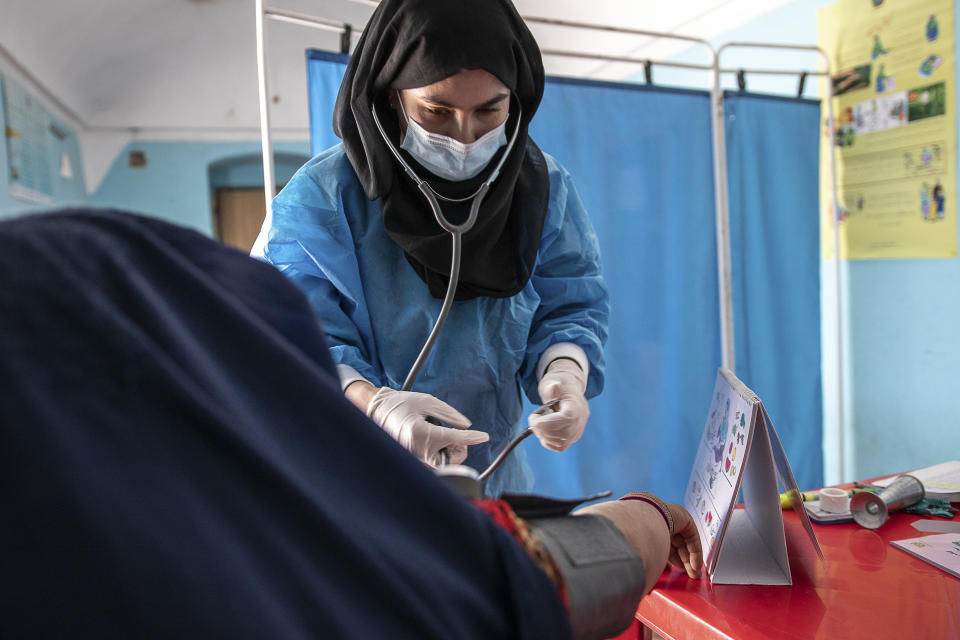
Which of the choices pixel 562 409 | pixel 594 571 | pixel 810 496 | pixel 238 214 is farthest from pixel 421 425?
pixel 238 214

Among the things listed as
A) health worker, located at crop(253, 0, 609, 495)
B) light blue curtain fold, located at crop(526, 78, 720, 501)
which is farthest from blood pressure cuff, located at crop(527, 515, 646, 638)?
light blue curtain fold, located at crop(526, 78, 720, 501)

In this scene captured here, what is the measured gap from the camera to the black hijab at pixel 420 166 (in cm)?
99

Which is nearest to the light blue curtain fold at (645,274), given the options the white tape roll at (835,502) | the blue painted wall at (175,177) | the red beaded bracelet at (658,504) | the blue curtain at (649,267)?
the blue curtain at (649,267)

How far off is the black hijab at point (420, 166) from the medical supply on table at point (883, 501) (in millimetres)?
628

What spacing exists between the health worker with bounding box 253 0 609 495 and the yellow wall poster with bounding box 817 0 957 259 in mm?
1359

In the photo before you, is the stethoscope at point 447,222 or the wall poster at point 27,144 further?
the wall poster at point 27,144

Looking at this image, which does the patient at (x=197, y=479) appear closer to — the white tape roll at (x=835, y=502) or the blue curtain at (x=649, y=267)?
the white tape roll at (x=835, y=502)

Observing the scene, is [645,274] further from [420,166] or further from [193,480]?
[193,480]

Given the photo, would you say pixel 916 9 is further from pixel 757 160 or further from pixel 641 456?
pixel 641 456

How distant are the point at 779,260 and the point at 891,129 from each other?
1.68ft

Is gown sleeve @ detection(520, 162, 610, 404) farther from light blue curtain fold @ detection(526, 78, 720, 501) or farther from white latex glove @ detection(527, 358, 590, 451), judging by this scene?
light blue curtain fold @ detection(526, 78, 720, 501)

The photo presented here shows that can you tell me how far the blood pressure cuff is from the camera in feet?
1.37

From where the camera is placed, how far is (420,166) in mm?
1116

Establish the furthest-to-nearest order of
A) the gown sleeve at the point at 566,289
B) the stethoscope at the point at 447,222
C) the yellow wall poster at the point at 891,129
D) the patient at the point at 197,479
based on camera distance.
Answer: the yellow wall poster at the point at 891,129 < the gown sleeve at the point at 566,289 < the stethoscope at the point at 447,222 < the patient at the point at 197,479
